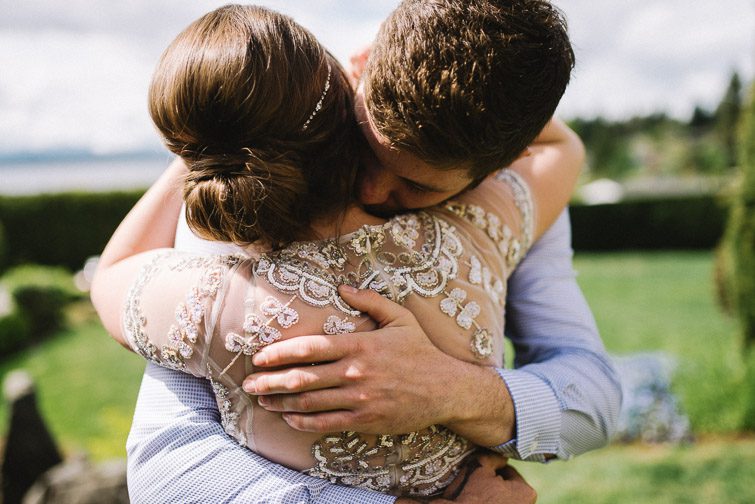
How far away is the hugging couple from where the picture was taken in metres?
1.35

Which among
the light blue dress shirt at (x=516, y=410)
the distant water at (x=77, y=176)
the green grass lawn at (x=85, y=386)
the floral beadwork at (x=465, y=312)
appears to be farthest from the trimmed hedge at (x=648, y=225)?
the floral beadwork at (x=465, y=312)

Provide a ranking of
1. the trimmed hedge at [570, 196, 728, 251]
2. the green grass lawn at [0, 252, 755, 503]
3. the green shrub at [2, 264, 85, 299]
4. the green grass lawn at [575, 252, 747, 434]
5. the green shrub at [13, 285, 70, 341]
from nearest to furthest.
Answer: the green grass lawn at [0, 252, 755, 503], the green grass lawn at [575, 252, 747, 434], the green shrub at [13, 285, 70, 341], the green shrub at [2, 264, 85, 299], the trimmed hedge at [570, 196, 728, 251]

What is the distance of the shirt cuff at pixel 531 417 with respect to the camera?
5.51 ft

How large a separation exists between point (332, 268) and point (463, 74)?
520mm

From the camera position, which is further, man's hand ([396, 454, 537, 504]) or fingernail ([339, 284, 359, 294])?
man's hand ([396, 454, 537, 504])

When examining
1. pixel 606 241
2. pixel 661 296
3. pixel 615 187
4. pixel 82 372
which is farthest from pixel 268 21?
pixel 615 187

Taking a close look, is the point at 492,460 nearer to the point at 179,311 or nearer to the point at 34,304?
the point at 179,311

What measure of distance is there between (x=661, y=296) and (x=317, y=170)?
13336mm

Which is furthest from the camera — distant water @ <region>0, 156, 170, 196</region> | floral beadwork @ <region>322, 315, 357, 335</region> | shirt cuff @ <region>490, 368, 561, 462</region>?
distant water @ <region>0, 156, 170, 196</region>

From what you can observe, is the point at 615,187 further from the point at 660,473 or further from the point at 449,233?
the point at 449,233

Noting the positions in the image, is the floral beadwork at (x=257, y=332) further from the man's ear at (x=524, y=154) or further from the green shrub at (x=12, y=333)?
the green shrub at (x=12, y=333)

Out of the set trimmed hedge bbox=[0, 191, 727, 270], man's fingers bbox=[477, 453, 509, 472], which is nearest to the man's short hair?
man's fingers bbox=[477, 453, 509, 472]

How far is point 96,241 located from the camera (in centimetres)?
1692

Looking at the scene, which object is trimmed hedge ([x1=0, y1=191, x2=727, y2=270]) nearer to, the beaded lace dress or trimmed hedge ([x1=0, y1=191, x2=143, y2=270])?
trimmed hedge ([x1=0, y1=191, x2=143, y2=270])
